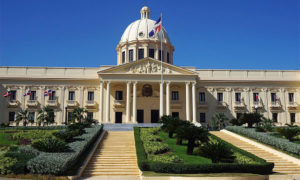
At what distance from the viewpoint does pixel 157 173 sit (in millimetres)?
16047

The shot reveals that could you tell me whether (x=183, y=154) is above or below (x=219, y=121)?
below

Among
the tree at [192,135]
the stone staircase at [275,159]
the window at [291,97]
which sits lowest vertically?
the stone staircase at [275,159]

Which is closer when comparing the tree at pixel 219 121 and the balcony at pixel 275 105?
the tree at pixel 219 121

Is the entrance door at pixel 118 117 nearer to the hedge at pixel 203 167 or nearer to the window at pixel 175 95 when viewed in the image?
the window at pixel 175 95

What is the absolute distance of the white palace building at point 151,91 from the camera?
4409 centimetres

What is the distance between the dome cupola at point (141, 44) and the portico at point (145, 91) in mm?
8178

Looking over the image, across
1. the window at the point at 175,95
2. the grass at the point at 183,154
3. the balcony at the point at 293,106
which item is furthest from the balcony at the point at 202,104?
the grass at the point at 183,154

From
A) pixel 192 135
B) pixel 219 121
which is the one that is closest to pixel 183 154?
pixel 192 135

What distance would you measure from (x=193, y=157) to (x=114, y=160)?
5.29 m

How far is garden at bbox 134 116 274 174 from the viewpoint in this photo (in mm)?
16188

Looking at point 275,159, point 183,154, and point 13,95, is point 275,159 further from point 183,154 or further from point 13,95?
point 13,95

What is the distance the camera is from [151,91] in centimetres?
4703

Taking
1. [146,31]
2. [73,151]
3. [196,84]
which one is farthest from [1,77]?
[73,151]

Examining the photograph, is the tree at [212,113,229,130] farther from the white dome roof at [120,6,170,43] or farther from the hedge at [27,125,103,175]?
the hedge at [27,125,103,175]
